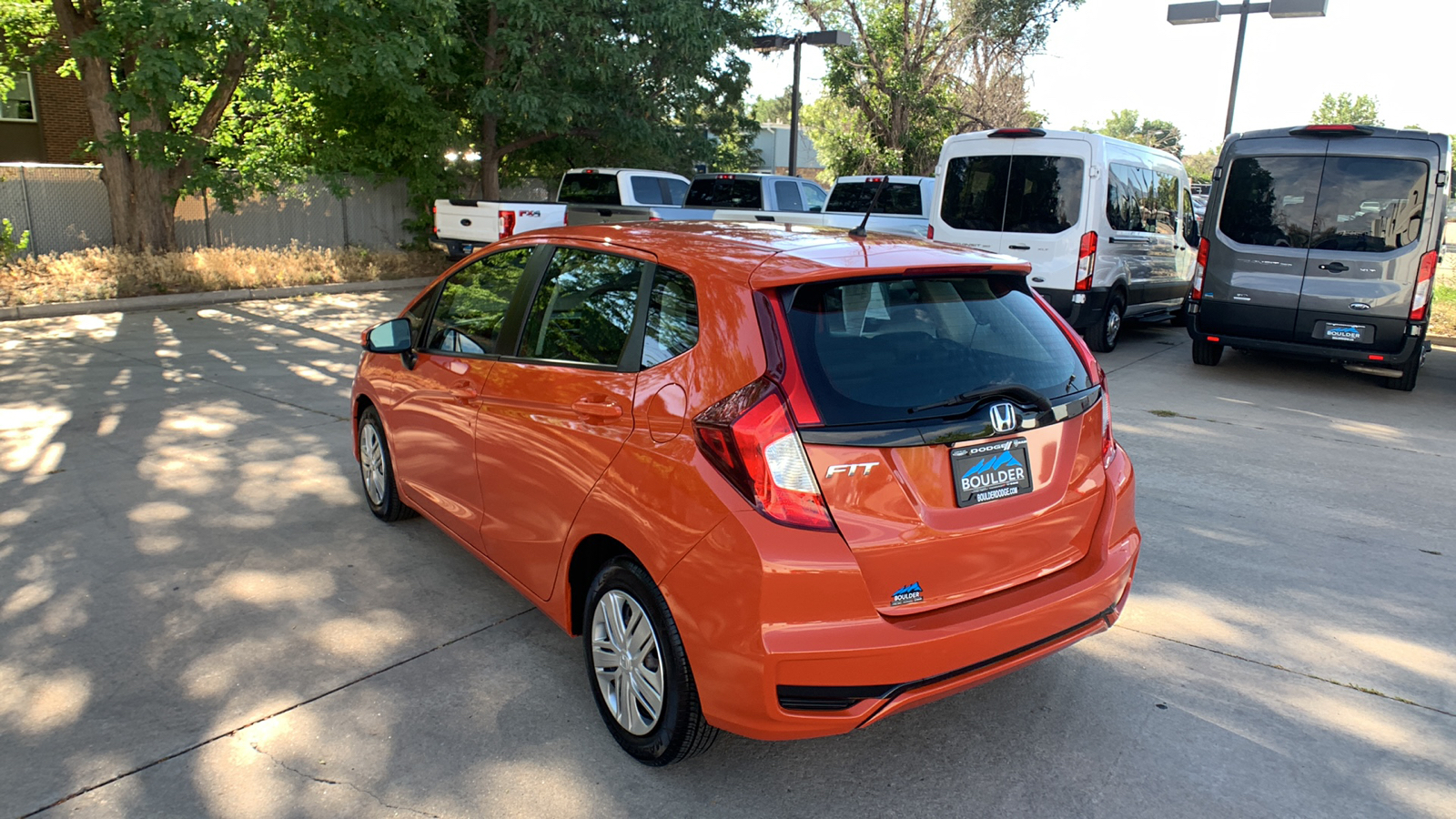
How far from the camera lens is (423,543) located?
16.4 ft

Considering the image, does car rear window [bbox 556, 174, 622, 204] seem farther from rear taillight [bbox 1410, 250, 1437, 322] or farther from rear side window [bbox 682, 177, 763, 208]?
rear taillight [bbox 1410, 250, 1437, 322]

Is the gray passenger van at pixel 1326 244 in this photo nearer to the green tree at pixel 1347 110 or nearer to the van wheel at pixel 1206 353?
the van wheel at pixel 1206 353

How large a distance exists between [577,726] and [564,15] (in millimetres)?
16000

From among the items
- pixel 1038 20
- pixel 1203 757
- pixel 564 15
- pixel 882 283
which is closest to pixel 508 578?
pixel 882 283

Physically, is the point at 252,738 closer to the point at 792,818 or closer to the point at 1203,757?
the point at 792,818

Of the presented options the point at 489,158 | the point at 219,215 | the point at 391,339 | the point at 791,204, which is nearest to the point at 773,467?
the point at 391,339

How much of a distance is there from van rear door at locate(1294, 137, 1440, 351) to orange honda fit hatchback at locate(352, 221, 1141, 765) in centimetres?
777

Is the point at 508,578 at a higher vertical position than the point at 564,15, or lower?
lower

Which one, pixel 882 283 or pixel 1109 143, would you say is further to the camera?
pixel 1109 143

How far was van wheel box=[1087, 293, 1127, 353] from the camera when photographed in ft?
38.4

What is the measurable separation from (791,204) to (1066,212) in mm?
6895

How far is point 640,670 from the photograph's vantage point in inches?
121

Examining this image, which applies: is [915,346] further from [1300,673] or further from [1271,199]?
[1271,199]

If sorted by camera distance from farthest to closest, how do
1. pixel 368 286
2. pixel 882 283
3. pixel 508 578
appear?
1. pixel 368 286
2. pixel 508 578
3. pixel 882 283
